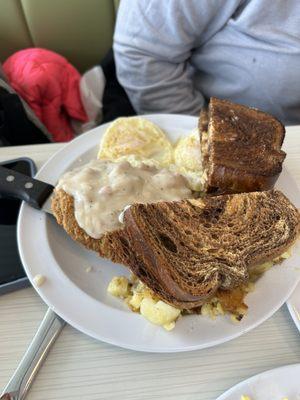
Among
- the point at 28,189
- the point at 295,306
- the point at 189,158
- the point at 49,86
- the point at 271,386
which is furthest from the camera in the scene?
the point at 49,86

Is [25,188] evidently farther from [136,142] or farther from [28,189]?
[136,142]

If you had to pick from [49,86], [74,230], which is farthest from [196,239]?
[49,86]

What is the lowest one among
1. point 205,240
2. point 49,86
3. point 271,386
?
point 271,386

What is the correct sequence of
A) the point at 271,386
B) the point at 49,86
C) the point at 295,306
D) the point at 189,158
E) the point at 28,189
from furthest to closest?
the point at 49,86 → the point at 189,158 → the point at 28,189 → the point at 295,306 → the point at 271,386

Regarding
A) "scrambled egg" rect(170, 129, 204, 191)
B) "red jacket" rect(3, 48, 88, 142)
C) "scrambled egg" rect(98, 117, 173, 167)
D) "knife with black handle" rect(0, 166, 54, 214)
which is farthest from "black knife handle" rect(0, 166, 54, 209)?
"red jacket" rect(3, 48, 88, 142)

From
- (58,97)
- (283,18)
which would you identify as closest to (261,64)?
(283,18)

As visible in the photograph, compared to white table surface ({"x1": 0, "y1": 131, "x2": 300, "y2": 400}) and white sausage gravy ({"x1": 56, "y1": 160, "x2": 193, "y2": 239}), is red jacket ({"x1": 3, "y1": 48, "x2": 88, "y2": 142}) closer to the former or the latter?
white sausage gravy ({"x1": 56, "y1": 160, "x2": 193, "y2": 239})
